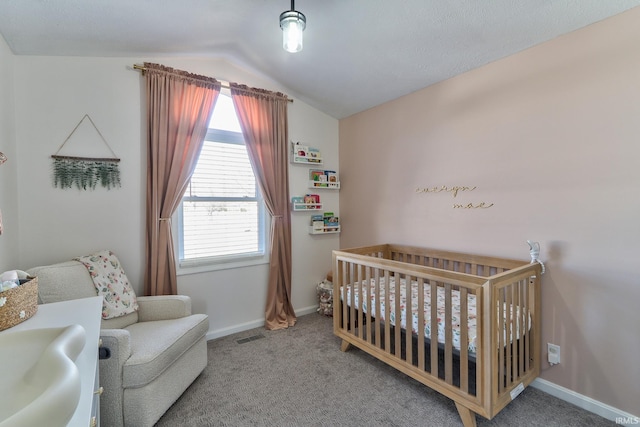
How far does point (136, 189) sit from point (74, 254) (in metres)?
0.66

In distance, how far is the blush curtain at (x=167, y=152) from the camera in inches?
94.4

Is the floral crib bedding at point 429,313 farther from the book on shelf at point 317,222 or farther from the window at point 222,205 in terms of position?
the window at point 222,205

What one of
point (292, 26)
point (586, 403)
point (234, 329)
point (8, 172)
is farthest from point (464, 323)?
point (8, 172)

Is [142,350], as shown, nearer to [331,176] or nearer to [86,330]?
[86,330]

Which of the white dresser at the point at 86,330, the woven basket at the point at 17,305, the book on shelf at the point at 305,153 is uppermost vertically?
the book on shelf at the point at 305,153

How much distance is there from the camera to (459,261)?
2371 millimetres

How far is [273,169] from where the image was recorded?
3.02 m

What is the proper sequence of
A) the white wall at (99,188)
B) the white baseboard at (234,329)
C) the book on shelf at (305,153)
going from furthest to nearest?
the book on shelf at (305,153), the white baseboard at (234,329), the white wall at (99,188)

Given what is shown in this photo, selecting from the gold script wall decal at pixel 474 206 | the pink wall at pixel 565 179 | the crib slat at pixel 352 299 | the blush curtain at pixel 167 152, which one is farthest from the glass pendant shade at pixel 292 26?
the gold script wall decal at pixel 474 206

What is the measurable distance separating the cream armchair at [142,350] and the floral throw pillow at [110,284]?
4 cm

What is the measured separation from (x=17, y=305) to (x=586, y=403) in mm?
3038

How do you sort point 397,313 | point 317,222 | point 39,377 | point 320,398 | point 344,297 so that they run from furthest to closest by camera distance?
point 317,222 < point 344,297 < point 397,313 < point 320,398 < point 39,377

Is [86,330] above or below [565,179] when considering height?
below

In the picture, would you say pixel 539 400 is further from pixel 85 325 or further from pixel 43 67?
pixel 43 67
